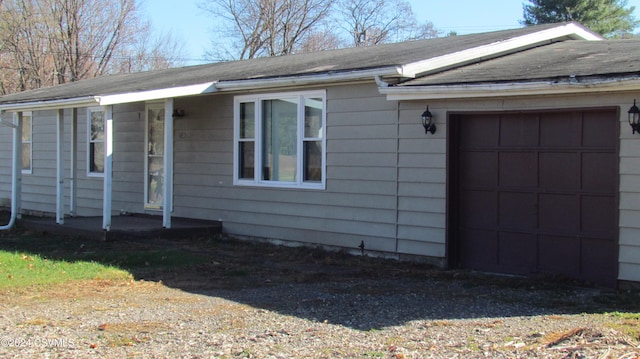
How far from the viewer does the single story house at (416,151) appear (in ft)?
26.4

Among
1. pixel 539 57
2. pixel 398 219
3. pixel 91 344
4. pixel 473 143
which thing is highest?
pixel 539 57

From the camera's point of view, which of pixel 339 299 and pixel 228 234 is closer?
pixel 339 299

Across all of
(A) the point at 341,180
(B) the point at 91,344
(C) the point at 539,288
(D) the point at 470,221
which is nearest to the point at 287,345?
(B) the point at 91,344

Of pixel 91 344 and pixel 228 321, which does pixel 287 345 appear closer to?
pixel 228 321

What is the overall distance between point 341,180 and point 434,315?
4090 mm

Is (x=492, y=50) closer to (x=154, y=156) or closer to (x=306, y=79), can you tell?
(x=306, y=79)

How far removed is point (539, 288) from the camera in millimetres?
7938

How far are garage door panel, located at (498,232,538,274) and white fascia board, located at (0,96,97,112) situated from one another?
6162 millimetres

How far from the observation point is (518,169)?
870 centimetres

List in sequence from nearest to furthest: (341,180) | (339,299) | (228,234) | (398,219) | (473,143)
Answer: (339,299) < (473,143) < (398,219) < (341,180) < (228,234)

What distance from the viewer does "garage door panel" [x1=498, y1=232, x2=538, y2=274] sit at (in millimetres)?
8680

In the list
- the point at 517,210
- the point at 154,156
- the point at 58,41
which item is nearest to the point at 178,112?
the point at 154,156

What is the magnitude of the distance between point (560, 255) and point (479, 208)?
116cm

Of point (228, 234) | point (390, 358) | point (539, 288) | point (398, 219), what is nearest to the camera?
point (390, 358)
